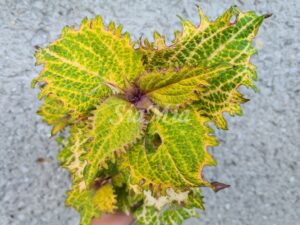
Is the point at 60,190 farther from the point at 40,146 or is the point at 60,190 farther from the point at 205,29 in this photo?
the point at 205,29

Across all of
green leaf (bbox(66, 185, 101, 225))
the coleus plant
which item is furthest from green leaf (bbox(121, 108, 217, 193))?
green leaf (bbox(66, 185, 101, 225))

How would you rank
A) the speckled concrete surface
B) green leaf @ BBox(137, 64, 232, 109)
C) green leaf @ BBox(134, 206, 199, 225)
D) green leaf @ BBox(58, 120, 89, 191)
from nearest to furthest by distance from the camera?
green leaf @ BBox(137, 64, 232, 109)
green leaf @ BBox(58, 120, 89, 191)
green leaf @ BBox(134, 206, 199, 225)
the speckled concrete surface

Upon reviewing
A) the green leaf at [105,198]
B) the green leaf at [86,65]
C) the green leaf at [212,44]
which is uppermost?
the green leaf at [86,65]

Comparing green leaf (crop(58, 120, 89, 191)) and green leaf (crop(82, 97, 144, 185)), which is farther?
green leaf (crop(58, 120, 89, 191))

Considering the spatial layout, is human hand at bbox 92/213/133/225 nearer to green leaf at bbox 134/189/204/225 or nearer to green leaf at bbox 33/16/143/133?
green leaf at bbox 134/189/204/225

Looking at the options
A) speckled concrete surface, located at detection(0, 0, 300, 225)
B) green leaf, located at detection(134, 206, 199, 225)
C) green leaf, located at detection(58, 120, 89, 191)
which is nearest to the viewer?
green leaf, located at detection(58, 120, 89, 191)

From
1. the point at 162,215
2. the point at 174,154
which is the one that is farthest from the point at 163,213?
the point at 174,154

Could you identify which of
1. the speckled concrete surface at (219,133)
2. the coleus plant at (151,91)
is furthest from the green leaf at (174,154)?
the speckled concrete surface at (219,133)

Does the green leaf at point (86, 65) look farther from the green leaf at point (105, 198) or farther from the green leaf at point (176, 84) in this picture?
the green leaf at point (105, 198)

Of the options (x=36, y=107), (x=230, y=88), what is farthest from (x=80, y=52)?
(x=36, y=107)
